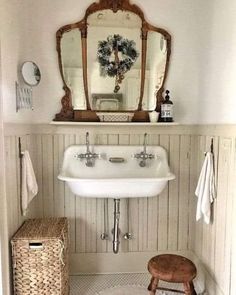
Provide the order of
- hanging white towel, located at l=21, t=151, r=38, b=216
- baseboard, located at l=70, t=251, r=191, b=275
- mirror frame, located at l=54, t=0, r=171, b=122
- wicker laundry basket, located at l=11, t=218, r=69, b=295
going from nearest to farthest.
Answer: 1. wicker laundry basket, located at l=11, t=218, r=69, b=295
2. hanging white towel, located at l=21, t=151, r=38, b=216
3. mirror frame, located at l=54, t=0, r=171, b=122
4. baseboard, located at l=70, t=251, r=191, b=275

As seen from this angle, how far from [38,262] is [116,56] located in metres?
1.50

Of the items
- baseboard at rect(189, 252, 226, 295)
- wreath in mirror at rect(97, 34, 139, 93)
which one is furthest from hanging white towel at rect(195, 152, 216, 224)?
wreath in mirror at rect(97, 34, 139, 93)

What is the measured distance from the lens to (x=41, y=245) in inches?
64.5

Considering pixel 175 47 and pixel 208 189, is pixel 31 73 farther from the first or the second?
pixel 208 189

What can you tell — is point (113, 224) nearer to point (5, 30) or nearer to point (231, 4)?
point (5, 30)

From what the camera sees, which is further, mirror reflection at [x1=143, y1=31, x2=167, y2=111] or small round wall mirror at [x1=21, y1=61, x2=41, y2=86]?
mirror reflection at [x1=143, y1=31, x2=167, y2=111]

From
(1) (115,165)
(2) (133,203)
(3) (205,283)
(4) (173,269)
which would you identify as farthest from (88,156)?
(3) (205,283)

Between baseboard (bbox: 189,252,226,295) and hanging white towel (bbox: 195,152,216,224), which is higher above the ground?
hanging white towel (bbox: 195,152,216,224)

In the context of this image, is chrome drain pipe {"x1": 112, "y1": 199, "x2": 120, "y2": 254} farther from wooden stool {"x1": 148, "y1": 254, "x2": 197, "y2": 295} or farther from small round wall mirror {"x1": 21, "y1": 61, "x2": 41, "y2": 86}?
small round wall mirror {"x1": 21, "y1": 61, "x2": 41, "y2": 86}

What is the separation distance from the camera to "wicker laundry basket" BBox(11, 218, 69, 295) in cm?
163

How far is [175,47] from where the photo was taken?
2.16 m

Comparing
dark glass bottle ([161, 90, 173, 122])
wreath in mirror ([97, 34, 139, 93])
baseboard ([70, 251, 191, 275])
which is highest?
wreath in mirror ([97, 34, 139, 93])

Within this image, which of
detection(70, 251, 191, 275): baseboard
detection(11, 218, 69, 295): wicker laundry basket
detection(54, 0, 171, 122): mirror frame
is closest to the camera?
detection(11, 218, 69, 295): wicker laundry basket

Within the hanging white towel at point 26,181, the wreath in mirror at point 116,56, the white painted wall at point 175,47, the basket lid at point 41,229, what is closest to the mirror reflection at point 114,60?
the wreath in mirror at point 116,56
